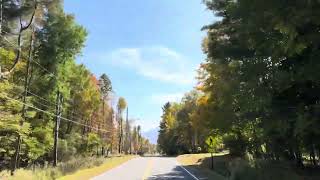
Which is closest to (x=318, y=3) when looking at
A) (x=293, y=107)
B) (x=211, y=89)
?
(x=293, y=107)

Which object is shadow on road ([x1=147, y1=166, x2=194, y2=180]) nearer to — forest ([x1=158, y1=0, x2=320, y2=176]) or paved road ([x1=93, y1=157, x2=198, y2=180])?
paved road ([x1=93, y1=157, x2=198, y2=180])

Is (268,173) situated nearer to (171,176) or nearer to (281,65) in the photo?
(281,65)

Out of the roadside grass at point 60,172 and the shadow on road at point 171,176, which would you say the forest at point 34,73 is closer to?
the roadside grass at point 60,172

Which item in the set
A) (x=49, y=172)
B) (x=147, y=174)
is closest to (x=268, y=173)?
(x=147, y=174)

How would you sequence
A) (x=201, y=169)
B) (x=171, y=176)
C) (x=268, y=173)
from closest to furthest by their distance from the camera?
1. (x=268, y=173)
2. (x=171, y=176)
3. (x=201, y=169)

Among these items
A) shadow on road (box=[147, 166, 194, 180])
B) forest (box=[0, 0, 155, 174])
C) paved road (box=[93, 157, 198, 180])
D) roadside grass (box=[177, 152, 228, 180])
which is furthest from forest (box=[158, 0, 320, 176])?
forest (box=[0, 0, 155, 174])

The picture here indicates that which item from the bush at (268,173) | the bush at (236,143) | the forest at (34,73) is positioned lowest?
the bush at (268,173)

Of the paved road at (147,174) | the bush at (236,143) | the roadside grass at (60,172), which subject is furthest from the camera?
the bush at (236,143)

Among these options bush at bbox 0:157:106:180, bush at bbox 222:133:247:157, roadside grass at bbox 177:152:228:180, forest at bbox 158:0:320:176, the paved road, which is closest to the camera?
forest at bbox 158:0:320:176

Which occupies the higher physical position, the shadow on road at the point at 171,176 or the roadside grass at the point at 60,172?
the roadside grass at the point at 60,172

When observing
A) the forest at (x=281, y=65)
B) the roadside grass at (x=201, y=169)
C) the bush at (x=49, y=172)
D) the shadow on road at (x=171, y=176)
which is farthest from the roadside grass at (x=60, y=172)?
the forest at (x=281, y=65)

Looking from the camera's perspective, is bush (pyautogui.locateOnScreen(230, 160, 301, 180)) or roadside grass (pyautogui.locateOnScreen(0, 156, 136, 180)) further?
roadside grass (pyautogui.locateOnScreen(0, 156, 136, 180))

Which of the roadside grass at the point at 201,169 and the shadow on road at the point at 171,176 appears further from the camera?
the roadside grass at the point at 201,169

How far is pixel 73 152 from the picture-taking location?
58.3 meters
